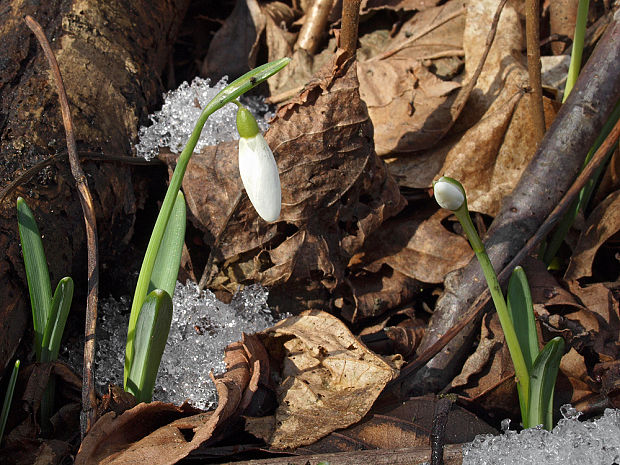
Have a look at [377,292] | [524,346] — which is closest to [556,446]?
[524,346]

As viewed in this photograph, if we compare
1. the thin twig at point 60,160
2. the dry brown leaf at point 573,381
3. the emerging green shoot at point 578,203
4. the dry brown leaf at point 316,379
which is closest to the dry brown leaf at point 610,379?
the dry brown leaf at point 573,381

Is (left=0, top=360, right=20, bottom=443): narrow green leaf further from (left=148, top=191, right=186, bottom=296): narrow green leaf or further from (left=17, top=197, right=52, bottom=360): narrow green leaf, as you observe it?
(left=148, top=191, right=186, bottom=296): narrow green leaf

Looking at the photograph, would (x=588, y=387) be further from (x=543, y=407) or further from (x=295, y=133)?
(x=295, y=133)

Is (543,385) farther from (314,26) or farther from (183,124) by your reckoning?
(314,26)

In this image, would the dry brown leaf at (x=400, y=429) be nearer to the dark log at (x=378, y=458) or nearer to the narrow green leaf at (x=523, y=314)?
the dark log at (x=378, y=458)

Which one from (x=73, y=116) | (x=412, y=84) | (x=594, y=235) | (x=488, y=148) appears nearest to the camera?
(x=73, y=116)

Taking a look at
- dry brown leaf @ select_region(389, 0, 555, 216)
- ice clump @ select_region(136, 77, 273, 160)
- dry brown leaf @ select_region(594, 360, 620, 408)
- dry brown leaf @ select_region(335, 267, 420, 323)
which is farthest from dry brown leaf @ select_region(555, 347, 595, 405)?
ice clump @ select_region(136, 77, 273, 160)
